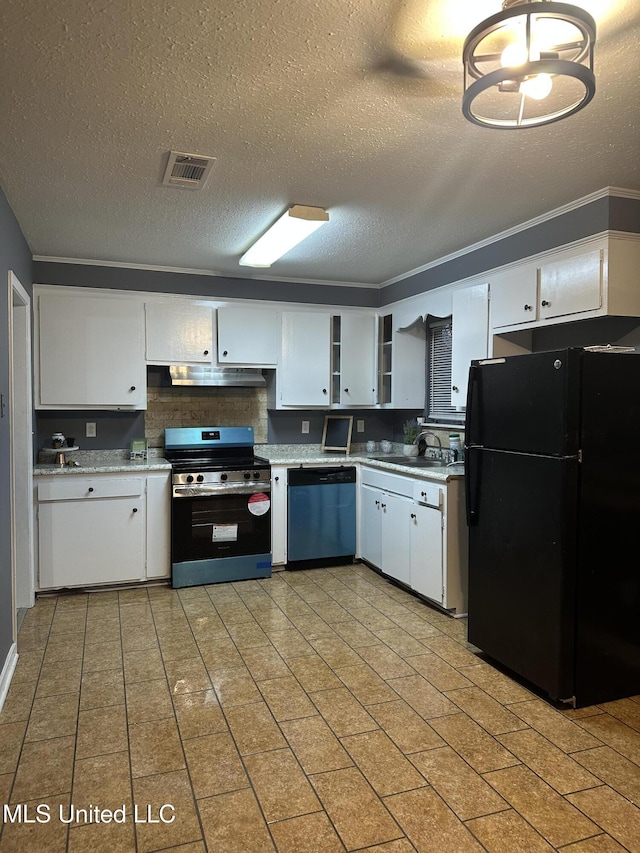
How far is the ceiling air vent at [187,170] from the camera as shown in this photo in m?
2.55

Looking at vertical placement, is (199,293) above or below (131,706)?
above

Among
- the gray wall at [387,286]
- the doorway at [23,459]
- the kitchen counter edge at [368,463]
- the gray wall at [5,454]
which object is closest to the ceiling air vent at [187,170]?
the gray wall at [5,454]

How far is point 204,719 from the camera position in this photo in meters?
2.50

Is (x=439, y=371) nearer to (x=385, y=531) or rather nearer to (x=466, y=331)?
(x=466, y=331)

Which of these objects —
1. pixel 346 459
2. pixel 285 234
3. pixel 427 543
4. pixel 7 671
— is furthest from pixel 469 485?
pixel 7 671

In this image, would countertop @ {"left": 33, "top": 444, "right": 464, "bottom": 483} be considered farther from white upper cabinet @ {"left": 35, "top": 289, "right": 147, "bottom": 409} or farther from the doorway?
white upper cabinet @ {"left": 35, "top": 289, "right": 147, "bottom": 409}

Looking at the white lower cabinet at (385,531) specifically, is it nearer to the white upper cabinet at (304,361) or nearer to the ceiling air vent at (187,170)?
the white upper cabinet at (304,361)

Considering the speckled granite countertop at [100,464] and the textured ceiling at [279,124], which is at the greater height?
the textured ceiling at [279,124]

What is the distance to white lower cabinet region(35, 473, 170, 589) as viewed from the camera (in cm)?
400

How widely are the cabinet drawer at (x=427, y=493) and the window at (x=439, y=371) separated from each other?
871 mm

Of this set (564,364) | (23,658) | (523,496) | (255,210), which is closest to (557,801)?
(523,496)

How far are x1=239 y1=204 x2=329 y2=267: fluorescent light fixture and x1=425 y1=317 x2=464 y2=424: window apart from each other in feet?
5.17

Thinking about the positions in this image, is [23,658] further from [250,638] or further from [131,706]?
[250,638]

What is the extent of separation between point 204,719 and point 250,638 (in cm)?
86
